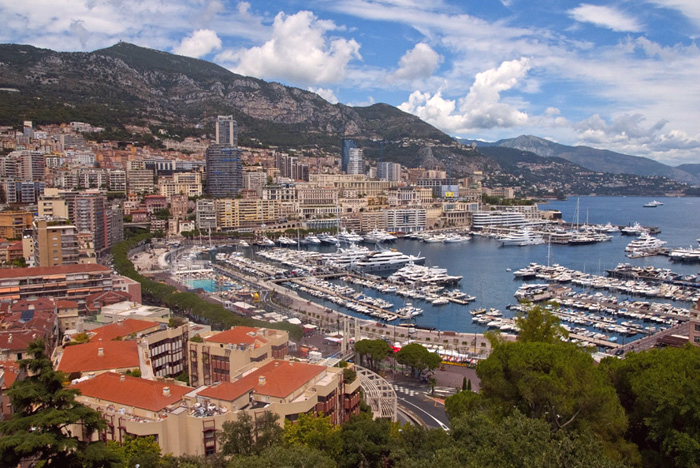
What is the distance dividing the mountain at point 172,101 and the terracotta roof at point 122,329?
5482cm

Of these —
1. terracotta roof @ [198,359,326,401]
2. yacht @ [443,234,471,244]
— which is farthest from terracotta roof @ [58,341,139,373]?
yacht @ [443,234,471,244]

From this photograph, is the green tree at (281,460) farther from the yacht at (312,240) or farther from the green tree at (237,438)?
the yacht at (312,240)

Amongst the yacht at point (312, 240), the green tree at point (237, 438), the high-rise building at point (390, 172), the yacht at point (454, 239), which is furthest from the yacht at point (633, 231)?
the green tree at point (237, 438)

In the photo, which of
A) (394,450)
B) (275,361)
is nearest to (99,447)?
(394,450)

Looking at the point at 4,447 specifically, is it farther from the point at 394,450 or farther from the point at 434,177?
the point at 434,177

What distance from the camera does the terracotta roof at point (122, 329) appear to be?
14.4 meters

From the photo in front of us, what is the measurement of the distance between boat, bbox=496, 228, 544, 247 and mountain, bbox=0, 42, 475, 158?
2021 inches

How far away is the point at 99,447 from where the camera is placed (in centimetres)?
617

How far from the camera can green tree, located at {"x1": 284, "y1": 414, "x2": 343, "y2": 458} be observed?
29.1 feet

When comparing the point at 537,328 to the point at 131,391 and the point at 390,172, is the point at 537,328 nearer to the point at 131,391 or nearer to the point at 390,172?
the point at 131,391

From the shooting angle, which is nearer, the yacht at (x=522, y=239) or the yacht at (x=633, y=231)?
the yacht at (x=522, y=239)

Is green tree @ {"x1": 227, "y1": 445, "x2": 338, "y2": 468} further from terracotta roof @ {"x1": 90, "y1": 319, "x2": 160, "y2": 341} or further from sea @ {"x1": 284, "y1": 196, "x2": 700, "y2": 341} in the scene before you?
sea @ {"x1": 284, "y1": 196, "x2": 700, "y2": 341}

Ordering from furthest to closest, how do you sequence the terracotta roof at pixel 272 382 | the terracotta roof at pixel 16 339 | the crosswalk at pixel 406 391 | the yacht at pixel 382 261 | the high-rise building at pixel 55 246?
the yacht at pixel 382 261
the high-rise building at pixel 55 246
the crosswalk at pixel 406 391
the terracotta roof at pixel 16 339
the terracotta roof at pixel 272 382

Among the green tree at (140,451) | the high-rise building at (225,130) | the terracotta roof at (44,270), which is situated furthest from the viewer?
the high-rise building at (225,130)
